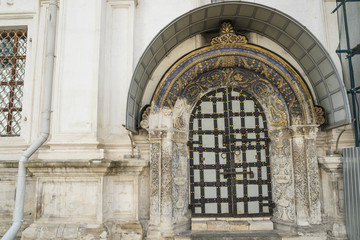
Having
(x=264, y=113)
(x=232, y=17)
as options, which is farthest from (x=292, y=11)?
(x=264, y=113)

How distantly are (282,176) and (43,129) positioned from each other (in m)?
4.77

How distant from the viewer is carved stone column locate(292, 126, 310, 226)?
5.61 m

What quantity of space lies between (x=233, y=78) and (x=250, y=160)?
1802 millimetres

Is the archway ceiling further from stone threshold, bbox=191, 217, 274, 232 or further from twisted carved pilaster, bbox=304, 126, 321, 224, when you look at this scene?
stone threshold, bbox=191, 217, 274, 232

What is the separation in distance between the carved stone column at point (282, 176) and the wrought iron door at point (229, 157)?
15cm

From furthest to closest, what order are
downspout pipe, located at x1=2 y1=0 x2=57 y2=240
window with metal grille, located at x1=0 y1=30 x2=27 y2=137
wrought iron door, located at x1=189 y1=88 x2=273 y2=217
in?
1. window with metal grille, located at x1=0 y1=30 x2=27 y2=137
2. wrought iron door, located at x1=189 y1=88 x2=273 y2=217
3. downspout pipe, located at x1=2 y1=0 x2=57 y2=240

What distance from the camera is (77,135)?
214 inches

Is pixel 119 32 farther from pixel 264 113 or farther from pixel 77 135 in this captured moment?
pixel 264 113

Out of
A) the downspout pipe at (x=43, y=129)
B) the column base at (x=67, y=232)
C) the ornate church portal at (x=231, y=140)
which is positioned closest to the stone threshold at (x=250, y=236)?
the ornate church portal at (x=231, y=140)

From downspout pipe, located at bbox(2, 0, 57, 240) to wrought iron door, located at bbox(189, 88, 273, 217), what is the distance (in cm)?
292

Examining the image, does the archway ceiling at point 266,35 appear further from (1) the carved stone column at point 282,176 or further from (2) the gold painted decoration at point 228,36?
(1) the carved stone column at point 282,176

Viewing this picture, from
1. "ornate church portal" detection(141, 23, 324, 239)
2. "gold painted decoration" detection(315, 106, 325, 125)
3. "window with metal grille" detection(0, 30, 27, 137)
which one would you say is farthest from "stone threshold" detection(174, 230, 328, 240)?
"window with metal grille" detection(0, 30, 27, 137)

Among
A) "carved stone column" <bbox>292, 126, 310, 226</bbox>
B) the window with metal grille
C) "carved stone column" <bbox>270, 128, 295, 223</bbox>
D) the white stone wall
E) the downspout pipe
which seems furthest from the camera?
the window with metal grille

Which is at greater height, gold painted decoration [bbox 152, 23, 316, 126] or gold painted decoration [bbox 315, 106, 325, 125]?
gold painted decoration [bbox 152, 23, 316, 126]
